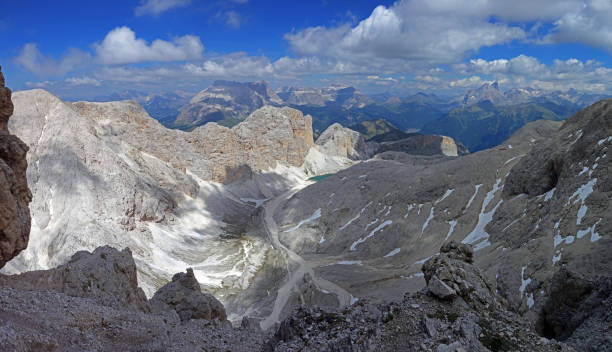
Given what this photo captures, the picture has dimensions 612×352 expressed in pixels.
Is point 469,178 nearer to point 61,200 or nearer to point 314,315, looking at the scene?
point 314,315

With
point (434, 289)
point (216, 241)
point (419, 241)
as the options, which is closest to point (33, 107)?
point (216, 241)

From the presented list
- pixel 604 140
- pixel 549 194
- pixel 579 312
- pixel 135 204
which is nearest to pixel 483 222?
pixel 549 194

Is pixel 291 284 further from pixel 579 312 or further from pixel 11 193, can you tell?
pixel 11 193

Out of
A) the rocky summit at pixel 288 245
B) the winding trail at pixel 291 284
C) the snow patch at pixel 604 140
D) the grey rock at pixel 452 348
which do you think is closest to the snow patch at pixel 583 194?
the rocky summit at pixel 288 245

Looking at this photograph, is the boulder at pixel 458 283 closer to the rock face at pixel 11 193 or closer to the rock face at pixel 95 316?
the rock face at pixel 95 316

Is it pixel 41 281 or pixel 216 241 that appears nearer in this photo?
pixel 41 281

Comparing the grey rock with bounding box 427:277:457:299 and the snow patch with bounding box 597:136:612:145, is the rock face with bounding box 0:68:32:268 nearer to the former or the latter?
the grey rock with bounding box 427:277:457:299
